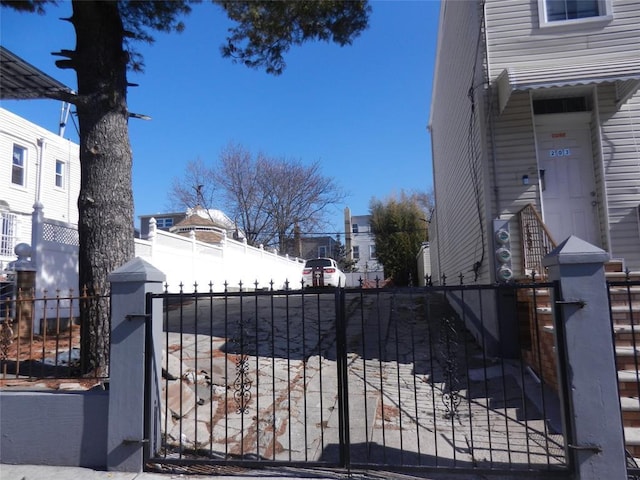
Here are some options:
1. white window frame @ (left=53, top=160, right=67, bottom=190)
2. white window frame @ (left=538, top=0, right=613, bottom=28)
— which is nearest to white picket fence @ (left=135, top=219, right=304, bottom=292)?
white window frame @ (left=538, top=0, right=613, bottom=28)

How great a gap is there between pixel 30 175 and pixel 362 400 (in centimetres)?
1776

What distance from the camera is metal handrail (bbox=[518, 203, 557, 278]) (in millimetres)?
6629

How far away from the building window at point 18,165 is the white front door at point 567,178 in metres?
18.1

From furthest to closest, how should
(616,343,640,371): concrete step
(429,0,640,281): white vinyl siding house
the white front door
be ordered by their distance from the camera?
the white front door, (429,0,640,281): white vinyl siding house, (616,343,640,371): concrete step

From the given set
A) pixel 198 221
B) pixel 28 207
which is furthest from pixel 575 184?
pixel 198 221

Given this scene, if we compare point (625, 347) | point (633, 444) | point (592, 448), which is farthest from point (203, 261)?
point (592, 448)

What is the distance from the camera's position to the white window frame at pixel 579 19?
752cm

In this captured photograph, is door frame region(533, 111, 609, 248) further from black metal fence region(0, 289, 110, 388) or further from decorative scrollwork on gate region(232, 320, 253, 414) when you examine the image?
black metal fence region(0, 289, 110, 388)

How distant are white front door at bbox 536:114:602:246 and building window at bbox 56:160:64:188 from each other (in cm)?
1900

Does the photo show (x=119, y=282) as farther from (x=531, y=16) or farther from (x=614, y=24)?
(x=614, y=24)

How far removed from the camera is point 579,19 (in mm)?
7613

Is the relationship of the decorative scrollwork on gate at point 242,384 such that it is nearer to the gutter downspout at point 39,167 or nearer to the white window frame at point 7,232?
the white window frame at point 7,232

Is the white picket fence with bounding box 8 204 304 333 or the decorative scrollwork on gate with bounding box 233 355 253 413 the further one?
the white picket fence with bounding box 8 204 304 333

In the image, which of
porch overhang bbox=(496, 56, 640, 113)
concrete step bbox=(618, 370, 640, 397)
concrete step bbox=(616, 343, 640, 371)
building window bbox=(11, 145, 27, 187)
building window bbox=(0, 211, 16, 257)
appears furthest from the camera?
building window bbox=(11, 145, 27, 187)
